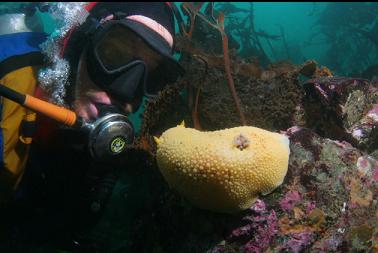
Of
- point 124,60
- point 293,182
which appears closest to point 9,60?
point 124,60

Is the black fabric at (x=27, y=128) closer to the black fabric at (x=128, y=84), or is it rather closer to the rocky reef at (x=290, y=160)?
the black fabric at (x=128, y=84)

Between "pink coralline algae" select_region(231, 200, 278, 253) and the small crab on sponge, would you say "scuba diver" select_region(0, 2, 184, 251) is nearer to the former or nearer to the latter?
the small crab on sponge

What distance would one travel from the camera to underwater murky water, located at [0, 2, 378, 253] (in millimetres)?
2195

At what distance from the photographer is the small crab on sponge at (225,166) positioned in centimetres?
193

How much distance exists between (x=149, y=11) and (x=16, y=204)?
8.14 feet

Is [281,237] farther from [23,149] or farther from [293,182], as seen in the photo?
[23,149]

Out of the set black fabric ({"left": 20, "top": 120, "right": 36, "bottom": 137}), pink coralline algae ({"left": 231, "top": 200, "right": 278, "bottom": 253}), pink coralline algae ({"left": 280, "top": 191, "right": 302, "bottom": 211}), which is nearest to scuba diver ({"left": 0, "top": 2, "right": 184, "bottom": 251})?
black fabric ({"left": 20, "top": 120, "right": 36, "bottom": 137})

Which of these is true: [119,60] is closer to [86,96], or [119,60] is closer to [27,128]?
[86,96]

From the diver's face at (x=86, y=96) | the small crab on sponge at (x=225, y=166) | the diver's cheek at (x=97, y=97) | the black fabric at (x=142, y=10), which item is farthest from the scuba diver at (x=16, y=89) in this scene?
the small crab on sponge at (x=225, y=166)

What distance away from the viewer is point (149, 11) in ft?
10.9

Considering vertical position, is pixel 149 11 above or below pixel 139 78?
above

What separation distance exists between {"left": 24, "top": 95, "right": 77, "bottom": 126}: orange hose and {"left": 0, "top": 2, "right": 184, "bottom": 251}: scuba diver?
1 centimetres

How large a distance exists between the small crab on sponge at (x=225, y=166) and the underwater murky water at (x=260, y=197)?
4 cm

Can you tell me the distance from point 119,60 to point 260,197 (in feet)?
5.86
